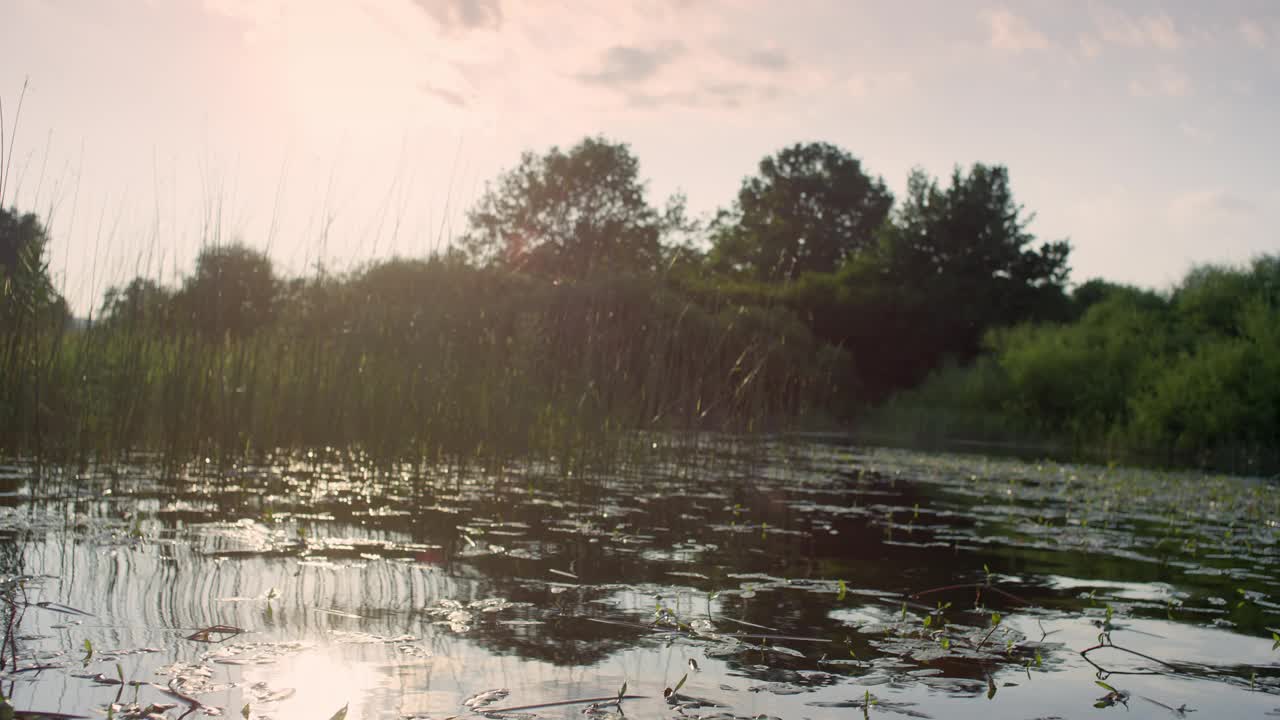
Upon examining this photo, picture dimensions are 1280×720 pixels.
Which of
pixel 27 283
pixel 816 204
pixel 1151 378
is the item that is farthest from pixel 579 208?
pixel 27 283

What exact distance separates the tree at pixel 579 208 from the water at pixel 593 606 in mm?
27202

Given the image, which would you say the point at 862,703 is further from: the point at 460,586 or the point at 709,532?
the point at 709,532

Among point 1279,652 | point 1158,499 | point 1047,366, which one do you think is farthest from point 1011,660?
point 1047,366

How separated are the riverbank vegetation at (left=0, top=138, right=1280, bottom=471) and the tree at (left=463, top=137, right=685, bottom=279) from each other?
0.10m

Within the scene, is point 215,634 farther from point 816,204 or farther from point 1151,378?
point 816,204

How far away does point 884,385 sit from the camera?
80.3 feet

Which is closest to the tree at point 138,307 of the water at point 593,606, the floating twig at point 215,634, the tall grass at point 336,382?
the tall grass at point 336,382

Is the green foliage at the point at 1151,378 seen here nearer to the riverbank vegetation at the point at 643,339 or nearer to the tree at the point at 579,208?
the riverbank vegetation at the point at 643,339

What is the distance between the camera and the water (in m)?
2.23

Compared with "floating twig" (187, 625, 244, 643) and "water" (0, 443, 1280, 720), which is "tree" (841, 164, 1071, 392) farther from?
"floating twig" (187, 625, 244, 643)

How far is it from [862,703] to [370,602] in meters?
1.60

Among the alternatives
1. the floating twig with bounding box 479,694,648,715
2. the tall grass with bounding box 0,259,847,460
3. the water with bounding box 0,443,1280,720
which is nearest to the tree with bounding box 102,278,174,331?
the tall grass with bounding box 0,259,847,460

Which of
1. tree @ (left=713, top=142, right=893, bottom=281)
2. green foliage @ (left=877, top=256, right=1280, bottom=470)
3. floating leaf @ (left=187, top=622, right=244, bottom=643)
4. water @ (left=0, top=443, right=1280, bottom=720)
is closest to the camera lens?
water @ (left=0, top=443, right=1280, bottom=720)

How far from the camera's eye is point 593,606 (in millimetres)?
3146
